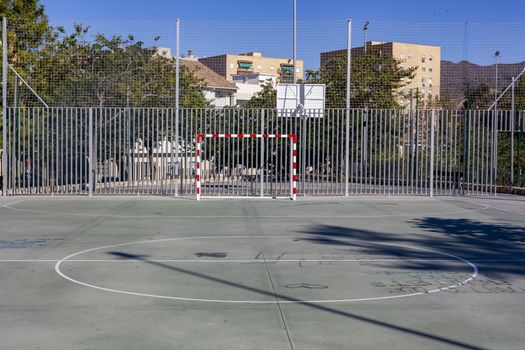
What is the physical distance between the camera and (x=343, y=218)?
16.9m

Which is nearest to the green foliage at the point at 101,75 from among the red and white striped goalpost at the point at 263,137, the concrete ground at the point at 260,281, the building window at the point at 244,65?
the red and white striped goalpost at the point at 263,137

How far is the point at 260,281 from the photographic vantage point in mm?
9266

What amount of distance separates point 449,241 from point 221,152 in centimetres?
1259

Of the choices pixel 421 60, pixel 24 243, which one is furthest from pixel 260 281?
pixel 421 60

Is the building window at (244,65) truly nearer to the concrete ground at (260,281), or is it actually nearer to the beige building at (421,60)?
the beige building at (421,60)

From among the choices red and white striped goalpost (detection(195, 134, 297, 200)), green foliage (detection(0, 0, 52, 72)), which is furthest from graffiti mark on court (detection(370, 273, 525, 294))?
green foliage (detection(0, 0, 52, 72))

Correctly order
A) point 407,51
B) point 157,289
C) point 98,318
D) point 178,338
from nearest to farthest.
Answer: point 178,338 < point 98,318 < point 157,289 < point 407,51

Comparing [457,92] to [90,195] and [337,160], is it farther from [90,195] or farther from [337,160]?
[90,195]

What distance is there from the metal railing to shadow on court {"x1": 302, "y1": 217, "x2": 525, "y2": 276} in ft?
23.1

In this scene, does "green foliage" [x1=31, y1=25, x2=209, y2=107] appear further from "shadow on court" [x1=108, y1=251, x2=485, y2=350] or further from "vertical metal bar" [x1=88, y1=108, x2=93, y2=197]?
"shadow on court" [x1=108, y1=251, x2=485, y2=350]

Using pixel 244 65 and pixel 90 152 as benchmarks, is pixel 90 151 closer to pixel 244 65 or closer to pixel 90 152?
pixel 90 152

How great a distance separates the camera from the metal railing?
22.3 meters

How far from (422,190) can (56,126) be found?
1311 centimetres

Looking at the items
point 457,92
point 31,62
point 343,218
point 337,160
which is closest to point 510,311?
point 343,218
